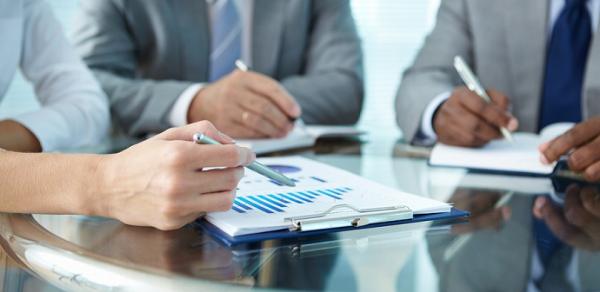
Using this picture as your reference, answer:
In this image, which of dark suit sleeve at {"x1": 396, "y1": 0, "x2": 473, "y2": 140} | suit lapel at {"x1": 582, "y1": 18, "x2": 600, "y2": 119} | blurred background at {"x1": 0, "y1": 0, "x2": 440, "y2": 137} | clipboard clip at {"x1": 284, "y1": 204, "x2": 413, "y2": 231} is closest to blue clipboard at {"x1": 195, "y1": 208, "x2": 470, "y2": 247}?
clipboard clip at {"x1": 284, "y1": 204, "x2": 413, "y2": 231}

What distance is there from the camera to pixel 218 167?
69 centimetres

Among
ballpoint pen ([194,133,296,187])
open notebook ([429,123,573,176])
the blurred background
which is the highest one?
ballpoint pen ([194,133,296,187])

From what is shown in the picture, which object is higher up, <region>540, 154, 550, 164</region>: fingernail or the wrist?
the wrist

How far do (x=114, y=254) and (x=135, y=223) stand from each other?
0.08 m

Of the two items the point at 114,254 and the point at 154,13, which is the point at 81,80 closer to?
the point at 154,13

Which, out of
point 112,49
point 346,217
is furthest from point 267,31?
point 346,217

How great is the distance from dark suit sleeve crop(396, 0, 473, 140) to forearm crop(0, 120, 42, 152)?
2.39ft

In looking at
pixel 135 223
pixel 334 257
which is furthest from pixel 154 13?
pixel 334 257

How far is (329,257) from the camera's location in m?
0.64

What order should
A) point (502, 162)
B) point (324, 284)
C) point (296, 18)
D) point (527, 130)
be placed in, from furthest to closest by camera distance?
point (296, 18), point (527, 130), point (502, 162), point (324, 284)

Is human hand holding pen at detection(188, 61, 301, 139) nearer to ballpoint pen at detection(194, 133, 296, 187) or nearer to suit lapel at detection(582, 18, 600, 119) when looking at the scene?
ballpoint pen at detection(194, 133, 296, 187)

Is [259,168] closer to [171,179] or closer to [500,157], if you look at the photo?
[171,179]

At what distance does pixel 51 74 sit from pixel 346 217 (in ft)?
2.92

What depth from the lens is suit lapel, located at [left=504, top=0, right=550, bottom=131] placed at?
1.61 metres
